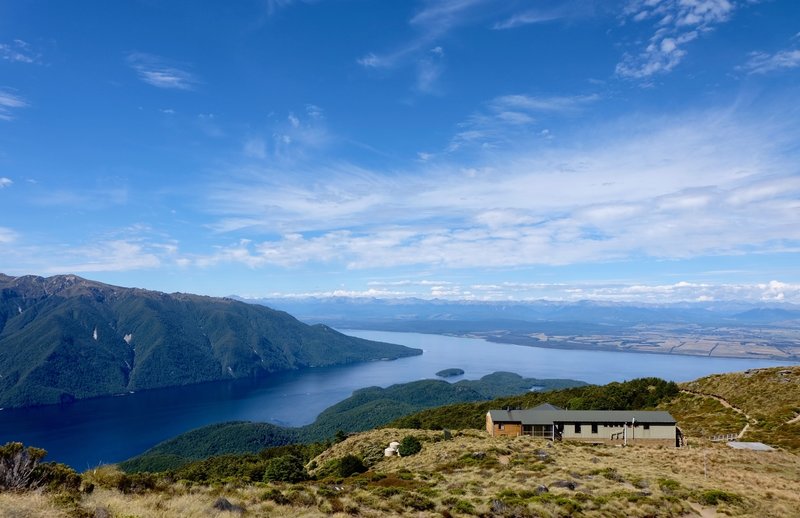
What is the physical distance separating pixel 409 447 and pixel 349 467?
7.45 metres

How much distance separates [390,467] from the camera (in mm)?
38594

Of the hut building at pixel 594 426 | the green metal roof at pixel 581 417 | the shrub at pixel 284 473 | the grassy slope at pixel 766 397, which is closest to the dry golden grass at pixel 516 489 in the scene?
the hut building at pixel 594 426

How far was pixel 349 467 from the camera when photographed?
38125 mm

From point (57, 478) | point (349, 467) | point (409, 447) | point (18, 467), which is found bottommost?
point (349, 467)

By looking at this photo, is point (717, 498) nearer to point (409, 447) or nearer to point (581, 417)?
point (581, 417)

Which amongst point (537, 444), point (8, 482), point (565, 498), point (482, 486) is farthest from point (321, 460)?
point (8, 482)

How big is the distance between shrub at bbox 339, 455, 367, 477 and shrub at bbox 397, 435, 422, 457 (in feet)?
15.8

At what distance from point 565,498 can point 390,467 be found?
63.3ft

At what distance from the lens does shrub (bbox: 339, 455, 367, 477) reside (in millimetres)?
37562

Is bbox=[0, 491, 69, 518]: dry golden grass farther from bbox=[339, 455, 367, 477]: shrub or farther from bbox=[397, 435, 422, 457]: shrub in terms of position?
bbox=[397, 435, 422, 457]: shrub

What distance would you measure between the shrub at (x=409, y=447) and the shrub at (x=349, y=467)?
4807mm

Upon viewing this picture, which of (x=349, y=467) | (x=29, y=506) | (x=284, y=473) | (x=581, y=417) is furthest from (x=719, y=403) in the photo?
(x=29, y=506)

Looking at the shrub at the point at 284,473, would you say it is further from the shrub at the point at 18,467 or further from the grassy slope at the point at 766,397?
the grassy slope at the point at 766,397

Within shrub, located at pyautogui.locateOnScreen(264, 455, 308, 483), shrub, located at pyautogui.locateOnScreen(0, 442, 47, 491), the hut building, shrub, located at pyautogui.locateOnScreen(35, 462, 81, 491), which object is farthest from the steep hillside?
shrub, located at pyautogui.locateOnScreen(0, 442, 47, 491)
